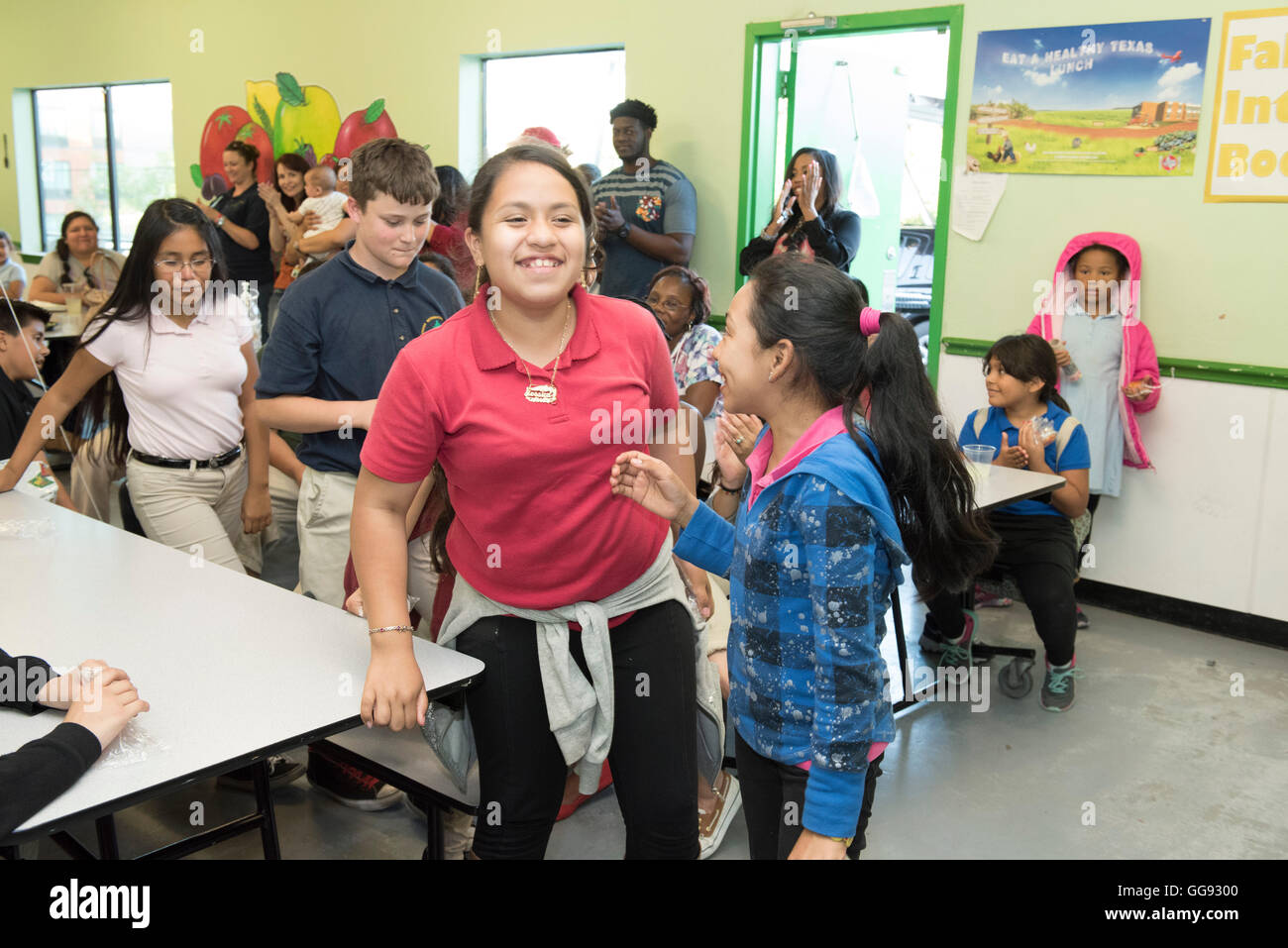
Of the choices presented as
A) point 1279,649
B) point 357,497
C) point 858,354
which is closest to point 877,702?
point 858,354

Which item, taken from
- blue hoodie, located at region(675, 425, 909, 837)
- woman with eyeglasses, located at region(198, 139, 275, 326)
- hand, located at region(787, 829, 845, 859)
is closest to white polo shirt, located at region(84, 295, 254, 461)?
blue hoodie, located at region(675, 425, 909, 837)

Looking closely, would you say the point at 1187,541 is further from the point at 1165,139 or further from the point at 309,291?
the point at 309,291

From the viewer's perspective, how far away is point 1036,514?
3.70 meters

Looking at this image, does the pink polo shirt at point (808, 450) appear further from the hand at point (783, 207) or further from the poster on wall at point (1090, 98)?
the hand at point (783, 207)

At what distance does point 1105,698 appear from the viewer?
372 centimetres

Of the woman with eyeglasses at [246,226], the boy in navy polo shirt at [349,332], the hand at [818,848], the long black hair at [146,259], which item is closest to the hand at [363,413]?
the boy in navy polo shirt at [349,332]

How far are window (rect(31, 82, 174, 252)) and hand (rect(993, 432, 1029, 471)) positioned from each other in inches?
312

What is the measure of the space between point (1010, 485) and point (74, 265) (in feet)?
22.1

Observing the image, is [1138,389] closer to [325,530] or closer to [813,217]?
[813,217]

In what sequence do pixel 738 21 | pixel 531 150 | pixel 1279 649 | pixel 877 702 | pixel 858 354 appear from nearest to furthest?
pixel 877 702 < pixel 858 354 < pixel 531 150 < pixel 1279 649 < pixel 738 21

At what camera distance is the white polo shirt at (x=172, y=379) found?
9.16ft

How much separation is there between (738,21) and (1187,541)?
10.5 feet

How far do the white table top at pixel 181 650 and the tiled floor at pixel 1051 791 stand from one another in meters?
0.75

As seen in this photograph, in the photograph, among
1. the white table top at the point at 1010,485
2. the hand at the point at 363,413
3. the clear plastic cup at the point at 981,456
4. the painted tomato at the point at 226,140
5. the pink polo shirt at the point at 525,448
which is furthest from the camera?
the painted tomato at the point at 226,140
